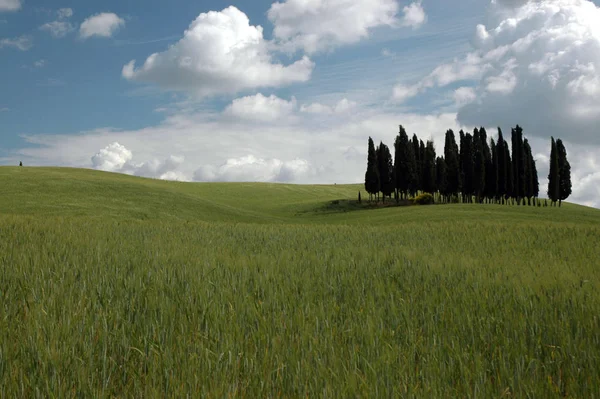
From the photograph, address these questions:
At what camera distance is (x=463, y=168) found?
73375mm

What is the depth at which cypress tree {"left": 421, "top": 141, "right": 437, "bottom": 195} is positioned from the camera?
72.6m

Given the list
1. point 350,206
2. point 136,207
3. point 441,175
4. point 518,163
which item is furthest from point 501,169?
point 136,207

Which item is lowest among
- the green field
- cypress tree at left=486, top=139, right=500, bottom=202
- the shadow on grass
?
the shadow on grass

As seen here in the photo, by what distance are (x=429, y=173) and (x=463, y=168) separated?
19.9 ft

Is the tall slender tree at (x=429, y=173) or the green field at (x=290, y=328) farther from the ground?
the tall slender tree at (x=429, y=173)

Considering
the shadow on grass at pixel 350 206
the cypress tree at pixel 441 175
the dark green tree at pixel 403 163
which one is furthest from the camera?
the cypress tree at pixel 441 175

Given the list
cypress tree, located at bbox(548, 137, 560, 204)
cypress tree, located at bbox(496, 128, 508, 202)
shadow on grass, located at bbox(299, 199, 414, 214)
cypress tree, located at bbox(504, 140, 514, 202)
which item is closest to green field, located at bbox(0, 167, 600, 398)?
shadow on grass, located at bbox(299, 199, 414, 214)

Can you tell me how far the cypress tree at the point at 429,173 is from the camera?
72.6m

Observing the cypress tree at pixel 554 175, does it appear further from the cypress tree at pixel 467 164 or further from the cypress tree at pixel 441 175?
the cypress tree at pixel 441 175

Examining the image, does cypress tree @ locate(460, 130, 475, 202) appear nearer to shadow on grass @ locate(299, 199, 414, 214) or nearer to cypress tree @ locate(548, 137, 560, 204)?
shadow on grass @ locate(299, 199, 414, 214)

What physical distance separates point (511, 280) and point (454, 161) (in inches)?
2750

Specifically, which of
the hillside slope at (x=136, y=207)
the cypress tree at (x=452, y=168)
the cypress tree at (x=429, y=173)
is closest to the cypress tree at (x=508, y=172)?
the cypress tree at (x=452, y=168)

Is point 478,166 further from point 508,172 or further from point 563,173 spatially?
point 563,173

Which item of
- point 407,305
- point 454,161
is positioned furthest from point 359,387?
point 454,161
